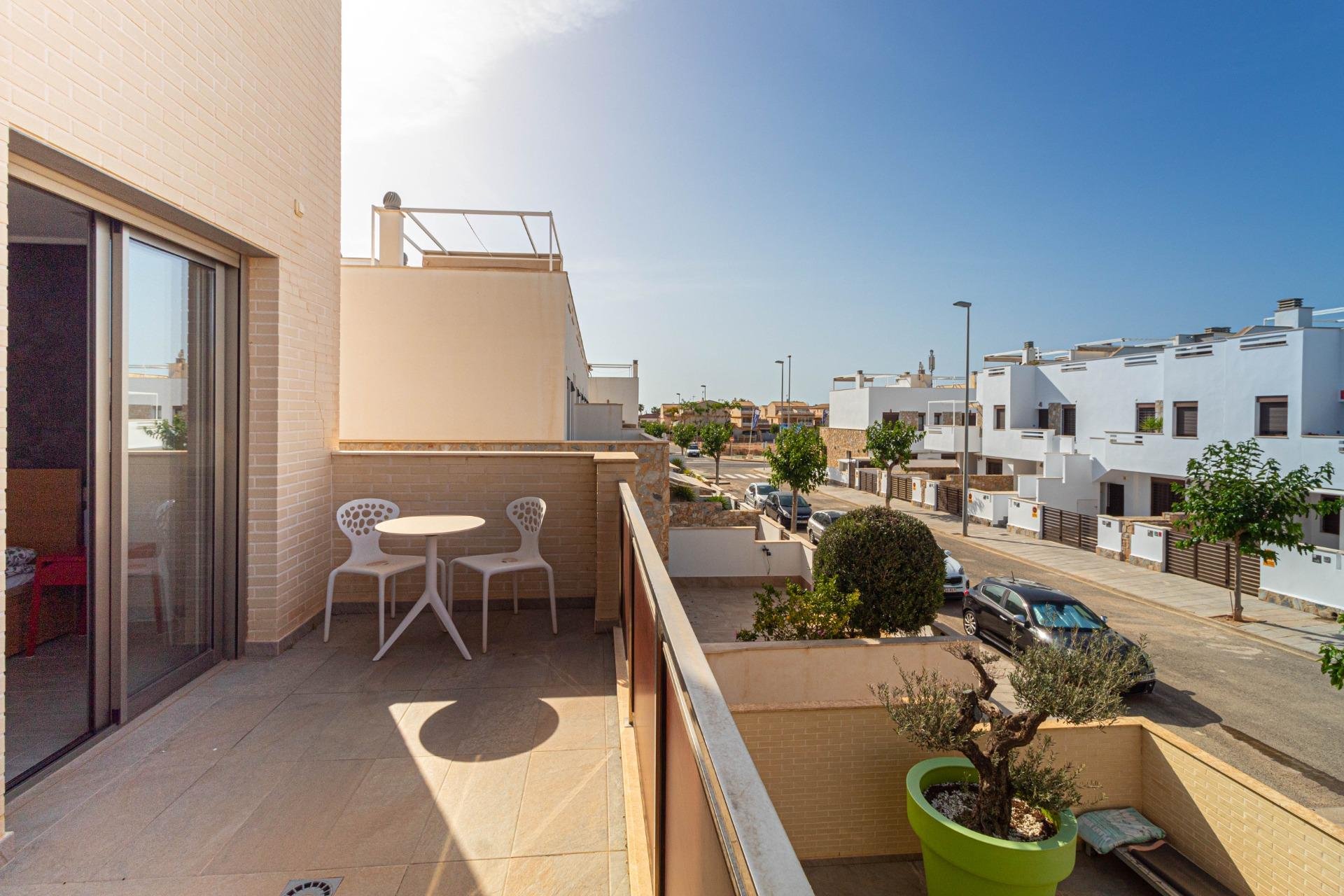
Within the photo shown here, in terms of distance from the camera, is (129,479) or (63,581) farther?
→ (129,479)

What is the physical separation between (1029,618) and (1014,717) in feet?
19.1

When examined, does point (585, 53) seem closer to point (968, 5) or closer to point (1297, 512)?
point (968, 5)

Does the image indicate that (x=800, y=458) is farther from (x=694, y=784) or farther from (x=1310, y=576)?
(x=694, y=784)

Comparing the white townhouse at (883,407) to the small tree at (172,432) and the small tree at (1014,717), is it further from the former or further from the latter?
the small tree at (172,432)

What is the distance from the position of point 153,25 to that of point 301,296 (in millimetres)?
1845

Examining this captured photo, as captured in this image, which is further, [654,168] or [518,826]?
[654,168]

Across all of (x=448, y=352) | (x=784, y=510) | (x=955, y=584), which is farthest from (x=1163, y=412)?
(x=448, y=352)

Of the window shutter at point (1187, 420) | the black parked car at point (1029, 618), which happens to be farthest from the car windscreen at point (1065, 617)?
the window shutter at point (1187, 420)

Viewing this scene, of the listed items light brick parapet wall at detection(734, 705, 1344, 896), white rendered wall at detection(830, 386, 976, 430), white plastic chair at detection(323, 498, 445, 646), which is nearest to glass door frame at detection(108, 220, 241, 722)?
white plastic chair at detection(323, 498, 445, 646)

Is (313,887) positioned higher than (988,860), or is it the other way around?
(313,887)

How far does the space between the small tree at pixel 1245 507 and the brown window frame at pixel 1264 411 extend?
406 cm

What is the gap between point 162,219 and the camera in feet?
11.0

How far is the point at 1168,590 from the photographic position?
14672mm

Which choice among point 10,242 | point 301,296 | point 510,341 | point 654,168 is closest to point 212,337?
point 301,296
